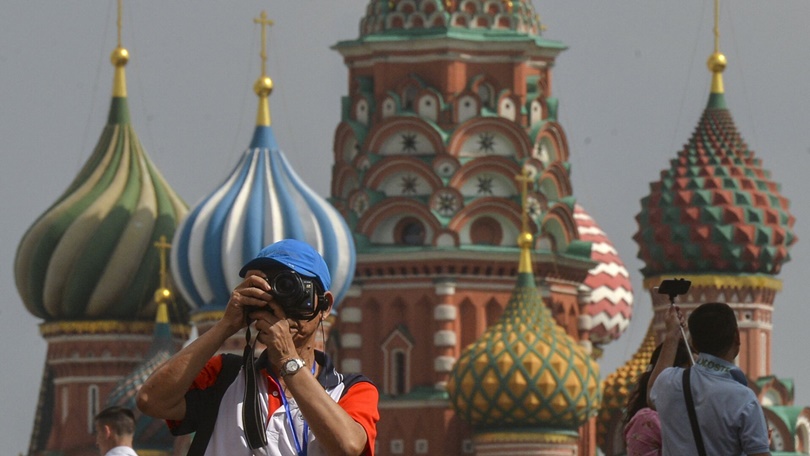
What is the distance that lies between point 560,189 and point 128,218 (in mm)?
7376

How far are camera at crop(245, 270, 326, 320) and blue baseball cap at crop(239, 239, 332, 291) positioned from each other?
4 centimetres

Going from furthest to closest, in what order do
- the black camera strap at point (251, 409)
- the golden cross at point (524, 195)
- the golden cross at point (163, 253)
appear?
1. the golden cross at point (163, 253)
2. the golden cross at point (524, 195)
3. the black camera strap at point (251, 409)

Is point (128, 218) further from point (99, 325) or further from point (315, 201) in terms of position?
point (315, 201)

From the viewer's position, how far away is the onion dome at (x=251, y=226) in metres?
47.1

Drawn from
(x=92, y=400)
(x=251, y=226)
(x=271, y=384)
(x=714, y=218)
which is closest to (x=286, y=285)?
(x=271, y=384)

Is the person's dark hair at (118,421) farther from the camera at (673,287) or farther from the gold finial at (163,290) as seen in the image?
the gold finial at (163,290)

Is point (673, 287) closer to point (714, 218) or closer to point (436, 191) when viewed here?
point (436, 191)

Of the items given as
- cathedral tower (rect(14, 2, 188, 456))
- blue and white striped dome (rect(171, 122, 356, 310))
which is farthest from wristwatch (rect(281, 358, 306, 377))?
cathedral tower (rect(14, 2, 188, 456))

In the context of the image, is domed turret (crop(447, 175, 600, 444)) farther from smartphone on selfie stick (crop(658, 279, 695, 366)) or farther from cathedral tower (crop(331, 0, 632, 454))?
smartphone on selfie stick (crop(658, 279, 695, 366))

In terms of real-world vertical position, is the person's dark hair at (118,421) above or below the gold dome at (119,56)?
below

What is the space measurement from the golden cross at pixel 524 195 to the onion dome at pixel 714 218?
2579 millimetres

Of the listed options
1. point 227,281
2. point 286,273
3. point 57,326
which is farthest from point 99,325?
point 286,273

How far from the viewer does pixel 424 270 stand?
163 feet

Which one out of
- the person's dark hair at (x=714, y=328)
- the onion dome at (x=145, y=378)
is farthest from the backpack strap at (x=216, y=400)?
the onion dome at (x=145, y=378)
